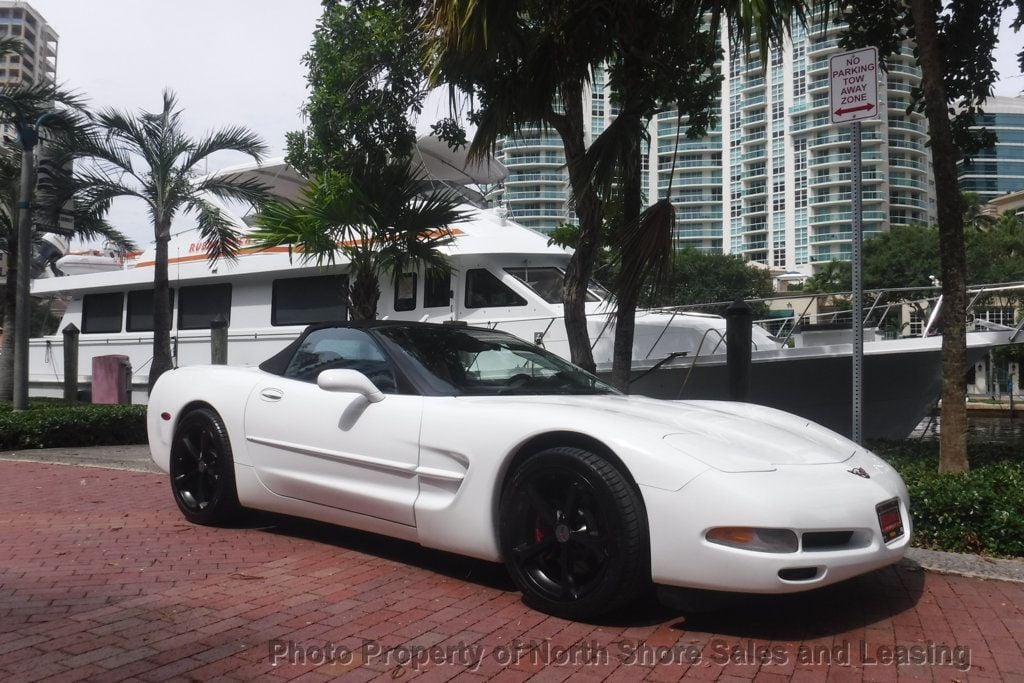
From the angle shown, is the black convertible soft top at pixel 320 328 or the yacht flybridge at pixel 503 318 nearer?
the black convertible soft top at pixel 320 328

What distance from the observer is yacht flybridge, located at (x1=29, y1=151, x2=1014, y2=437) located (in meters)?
9.75

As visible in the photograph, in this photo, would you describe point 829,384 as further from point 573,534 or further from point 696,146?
point 696,146

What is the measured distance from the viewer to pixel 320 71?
33.1 ft

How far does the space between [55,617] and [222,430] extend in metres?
1.67

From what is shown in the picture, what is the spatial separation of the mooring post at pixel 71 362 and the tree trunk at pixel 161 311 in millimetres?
1787

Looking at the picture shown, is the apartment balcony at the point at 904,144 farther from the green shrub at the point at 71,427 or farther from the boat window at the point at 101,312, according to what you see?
the green shrub at the point at 71,427

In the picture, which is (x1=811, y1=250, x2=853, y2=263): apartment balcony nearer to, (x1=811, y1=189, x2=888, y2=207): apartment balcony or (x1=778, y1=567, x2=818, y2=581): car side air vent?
(x1=811, y1=189, x2=888, y2=207): apartment balcony

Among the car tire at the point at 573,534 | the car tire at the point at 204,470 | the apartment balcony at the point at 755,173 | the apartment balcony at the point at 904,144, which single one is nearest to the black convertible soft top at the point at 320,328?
the car tire at the point at 204,470

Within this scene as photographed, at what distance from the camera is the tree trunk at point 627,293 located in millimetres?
6676

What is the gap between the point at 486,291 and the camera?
449 inches

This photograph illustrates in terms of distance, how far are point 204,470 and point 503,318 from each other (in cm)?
632

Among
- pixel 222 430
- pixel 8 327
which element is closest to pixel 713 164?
pixel 8 327

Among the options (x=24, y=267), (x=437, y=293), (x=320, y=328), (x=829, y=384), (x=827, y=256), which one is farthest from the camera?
(x=827, y=256)

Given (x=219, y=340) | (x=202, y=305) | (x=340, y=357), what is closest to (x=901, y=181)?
(x=202, y=305)
